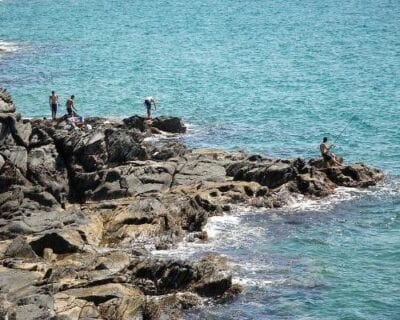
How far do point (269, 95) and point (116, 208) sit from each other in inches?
1617

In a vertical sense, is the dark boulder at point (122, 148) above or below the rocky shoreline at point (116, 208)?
above

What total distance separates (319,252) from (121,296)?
1234cm

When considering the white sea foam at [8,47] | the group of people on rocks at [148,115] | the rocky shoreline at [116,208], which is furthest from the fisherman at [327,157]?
the white sea foam at [8,47]

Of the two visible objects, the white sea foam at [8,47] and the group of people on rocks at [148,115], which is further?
the white sea foam at [8,47]

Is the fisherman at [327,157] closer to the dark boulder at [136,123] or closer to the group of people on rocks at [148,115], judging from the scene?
the group of people on rocks at [148,115]

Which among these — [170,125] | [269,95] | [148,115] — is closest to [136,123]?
[170,125]

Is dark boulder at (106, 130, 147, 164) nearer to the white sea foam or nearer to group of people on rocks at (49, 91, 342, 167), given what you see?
group of people on rocks at (49, 91, 342, 167)

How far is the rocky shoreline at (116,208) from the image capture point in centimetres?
3145

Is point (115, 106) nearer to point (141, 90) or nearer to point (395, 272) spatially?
point (141, 90)

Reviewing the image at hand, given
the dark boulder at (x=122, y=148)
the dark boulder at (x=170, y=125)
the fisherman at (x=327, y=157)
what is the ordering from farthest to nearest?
1. the dark boulder at (x=170, y=125)
2. the fisherman at (x=327, y=157)
3. the dark boulder at (x=122, y=148)

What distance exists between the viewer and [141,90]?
272ft

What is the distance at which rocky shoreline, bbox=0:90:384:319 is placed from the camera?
103 ft

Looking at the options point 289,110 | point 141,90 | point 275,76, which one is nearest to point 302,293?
point 289,110

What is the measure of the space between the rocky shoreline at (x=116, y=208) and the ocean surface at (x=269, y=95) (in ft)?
4.54
